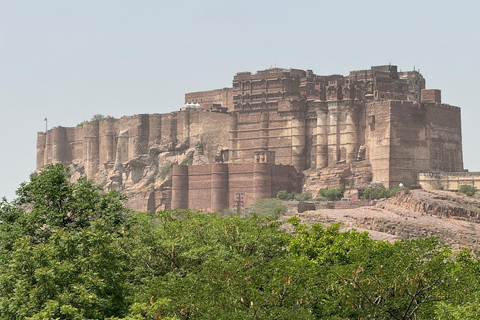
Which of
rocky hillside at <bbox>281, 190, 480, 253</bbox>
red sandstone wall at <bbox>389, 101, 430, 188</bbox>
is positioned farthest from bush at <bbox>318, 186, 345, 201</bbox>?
rocky hillside at <bbox>281, 190, 480, 253</bbox>

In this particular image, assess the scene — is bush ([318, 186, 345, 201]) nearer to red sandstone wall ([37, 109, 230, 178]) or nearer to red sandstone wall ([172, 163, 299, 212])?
red sandstone wall ([172, 163, 299, 212])

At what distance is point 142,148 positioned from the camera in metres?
131

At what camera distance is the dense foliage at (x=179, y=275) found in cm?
4005

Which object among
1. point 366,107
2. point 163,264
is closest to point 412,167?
point 366,107

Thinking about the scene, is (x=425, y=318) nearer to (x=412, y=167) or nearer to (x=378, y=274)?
(x=378, y=274)

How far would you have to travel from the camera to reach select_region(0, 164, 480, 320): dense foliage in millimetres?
40053

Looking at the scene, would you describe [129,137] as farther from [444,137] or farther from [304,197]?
[444,137]

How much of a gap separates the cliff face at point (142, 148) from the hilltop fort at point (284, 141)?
114mm

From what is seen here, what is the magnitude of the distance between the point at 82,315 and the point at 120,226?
930 centimetres

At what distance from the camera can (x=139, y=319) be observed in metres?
37.8

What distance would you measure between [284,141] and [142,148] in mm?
18252

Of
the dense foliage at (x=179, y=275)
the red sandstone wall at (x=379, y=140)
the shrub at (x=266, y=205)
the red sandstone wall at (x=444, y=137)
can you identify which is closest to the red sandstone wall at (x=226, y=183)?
the shrub at (x=266, y=205)

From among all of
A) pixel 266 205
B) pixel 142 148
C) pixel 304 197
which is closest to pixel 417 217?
pixel 304 197

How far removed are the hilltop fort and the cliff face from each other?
11cm
